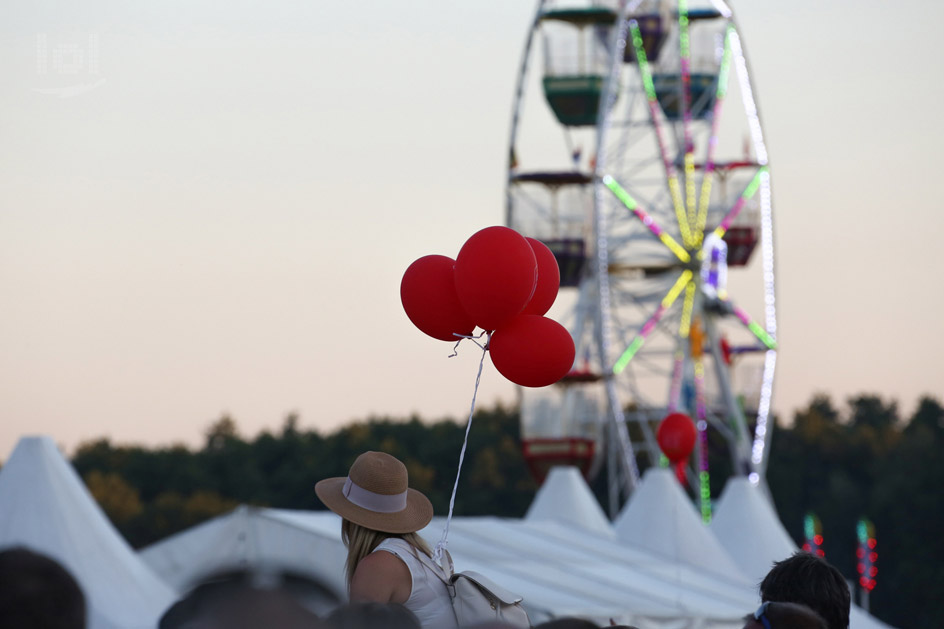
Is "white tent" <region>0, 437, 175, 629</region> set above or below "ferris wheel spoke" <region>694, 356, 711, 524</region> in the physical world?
above

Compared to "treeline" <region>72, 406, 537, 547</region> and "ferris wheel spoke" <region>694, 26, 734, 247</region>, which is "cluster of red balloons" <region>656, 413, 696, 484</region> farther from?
"treeline" <region>72, 406, 537, 547</region>

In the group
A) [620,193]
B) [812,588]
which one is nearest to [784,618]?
[812,588]

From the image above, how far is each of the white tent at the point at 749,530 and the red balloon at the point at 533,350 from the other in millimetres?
13017

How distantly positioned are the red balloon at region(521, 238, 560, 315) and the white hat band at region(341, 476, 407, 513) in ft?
4.25

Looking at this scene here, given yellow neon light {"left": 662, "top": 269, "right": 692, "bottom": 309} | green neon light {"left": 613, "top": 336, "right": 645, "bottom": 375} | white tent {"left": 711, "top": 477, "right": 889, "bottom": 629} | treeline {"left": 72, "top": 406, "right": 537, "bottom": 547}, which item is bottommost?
treeline {"left": 72, "top": 406, "right": 537, "bottom": 547}

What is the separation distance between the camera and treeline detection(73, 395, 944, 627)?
3859cm

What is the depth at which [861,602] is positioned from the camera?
124ft

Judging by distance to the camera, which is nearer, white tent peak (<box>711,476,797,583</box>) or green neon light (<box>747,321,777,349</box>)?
white tent peak (<box>711,476,797,583</box>)

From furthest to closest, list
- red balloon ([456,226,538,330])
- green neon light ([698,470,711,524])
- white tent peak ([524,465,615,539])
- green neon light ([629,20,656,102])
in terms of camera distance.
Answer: green neon light ([629,20,656,102]), green neon light ([698,470,711,524]), white tent peak ([524,465,615,539]), red balloon ([456,226,538,330])

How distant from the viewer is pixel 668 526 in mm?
15891

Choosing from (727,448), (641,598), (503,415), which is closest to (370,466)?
(641,598)

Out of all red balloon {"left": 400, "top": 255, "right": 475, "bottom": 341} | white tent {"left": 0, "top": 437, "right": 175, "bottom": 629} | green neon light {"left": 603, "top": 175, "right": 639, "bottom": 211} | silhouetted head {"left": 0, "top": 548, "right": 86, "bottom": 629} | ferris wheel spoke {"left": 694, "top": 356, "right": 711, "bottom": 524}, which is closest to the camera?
silhouetted head {"left": 0, "top": 548, "right": 86, "bottom": 629}

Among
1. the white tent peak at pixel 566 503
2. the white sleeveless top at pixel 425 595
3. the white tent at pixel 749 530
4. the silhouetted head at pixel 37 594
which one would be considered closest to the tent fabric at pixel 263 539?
the white sleeveless top at pixel 425 595

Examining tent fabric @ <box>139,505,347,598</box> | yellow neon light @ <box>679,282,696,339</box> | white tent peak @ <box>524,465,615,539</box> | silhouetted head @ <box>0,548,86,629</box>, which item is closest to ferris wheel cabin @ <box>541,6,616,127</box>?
yellow neon light @ <box>679,282,696,339</box>
